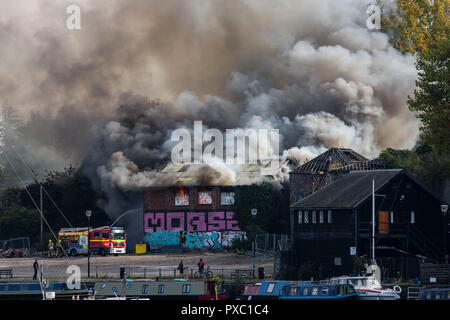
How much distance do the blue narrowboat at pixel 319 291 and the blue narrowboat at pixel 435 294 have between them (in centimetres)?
441

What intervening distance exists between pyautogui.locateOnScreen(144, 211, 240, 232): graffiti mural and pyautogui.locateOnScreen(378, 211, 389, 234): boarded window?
2765cm

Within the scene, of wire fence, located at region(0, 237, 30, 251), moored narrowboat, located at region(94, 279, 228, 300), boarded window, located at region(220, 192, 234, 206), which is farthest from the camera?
wire fence, located at region(0, 237, 30, 251)

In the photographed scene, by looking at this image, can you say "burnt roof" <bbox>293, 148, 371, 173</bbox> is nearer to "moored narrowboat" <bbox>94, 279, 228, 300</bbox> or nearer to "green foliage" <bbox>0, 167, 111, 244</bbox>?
"green foliage" <bbox>0, 167, 111, 244</bbox>

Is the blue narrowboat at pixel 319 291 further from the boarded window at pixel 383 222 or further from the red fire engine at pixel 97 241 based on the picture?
the red fire engine at pixel 97 241

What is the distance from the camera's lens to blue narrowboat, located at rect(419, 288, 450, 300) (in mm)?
62906

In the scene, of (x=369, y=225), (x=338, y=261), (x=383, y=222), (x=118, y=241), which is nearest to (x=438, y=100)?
(x=383, y=222)

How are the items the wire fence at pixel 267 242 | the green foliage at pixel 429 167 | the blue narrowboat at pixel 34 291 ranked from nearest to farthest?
the blue narrowboat at pixel 34 291 → the green foliage at pixel 429 167 → the wire fence at pixel 267 242

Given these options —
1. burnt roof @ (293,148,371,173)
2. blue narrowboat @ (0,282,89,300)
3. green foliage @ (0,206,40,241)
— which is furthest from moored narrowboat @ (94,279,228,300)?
green foliage @ (0,206,40,241)

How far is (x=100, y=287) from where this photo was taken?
71.6 meters

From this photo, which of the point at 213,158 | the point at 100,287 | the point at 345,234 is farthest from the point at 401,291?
the point at 213,158

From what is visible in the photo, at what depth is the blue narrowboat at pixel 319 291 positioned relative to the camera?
64.9 m

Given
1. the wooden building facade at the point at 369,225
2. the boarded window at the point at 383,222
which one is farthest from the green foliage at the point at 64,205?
the boarded window at the point at 383,222

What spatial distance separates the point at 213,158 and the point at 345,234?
33.9m
